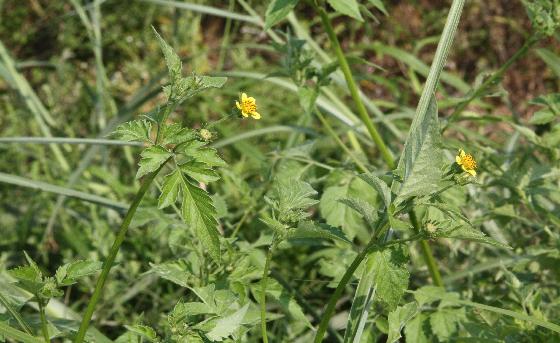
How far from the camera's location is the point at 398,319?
1.13 metres

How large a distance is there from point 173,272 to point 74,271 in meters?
0.21

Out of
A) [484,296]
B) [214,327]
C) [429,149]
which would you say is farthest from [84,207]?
[429,149]

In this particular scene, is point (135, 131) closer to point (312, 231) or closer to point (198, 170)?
point (198, 170)

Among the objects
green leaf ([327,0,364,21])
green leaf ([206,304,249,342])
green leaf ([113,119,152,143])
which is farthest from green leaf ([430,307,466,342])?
green leaf ([113,119,152,143])

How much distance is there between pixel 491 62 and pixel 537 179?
8.77 feet

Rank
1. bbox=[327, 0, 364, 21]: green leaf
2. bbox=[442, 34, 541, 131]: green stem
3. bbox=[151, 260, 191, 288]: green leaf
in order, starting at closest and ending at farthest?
bbox=[151, 260, 191, 288]: green leaf
bbox=[327, 0, 364, 21]: green leaf
bbox=[442, 34, 541, 131]: green stem

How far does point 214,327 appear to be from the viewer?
1.00 metres

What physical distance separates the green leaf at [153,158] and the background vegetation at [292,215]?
26 millimetres

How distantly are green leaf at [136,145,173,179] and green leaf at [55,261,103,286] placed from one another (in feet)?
0.63

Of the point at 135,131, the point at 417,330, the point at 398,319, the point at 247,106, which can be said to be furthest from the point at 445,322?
the point at 135,131

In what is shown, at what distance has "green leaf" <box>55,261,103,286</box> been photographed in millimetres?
1006

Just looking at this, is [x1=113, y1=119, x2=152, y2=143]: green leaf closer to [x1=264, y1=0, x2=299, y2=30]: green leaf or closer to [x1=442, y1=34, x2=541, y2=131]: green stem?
[x1=264, y1=0, x2=299, y2=30]: green leaf

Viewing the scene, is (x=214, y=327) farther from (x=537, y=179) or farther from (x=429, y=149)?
(x=537, y=179)

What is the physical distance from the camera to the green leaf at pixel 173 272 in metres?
1.15
